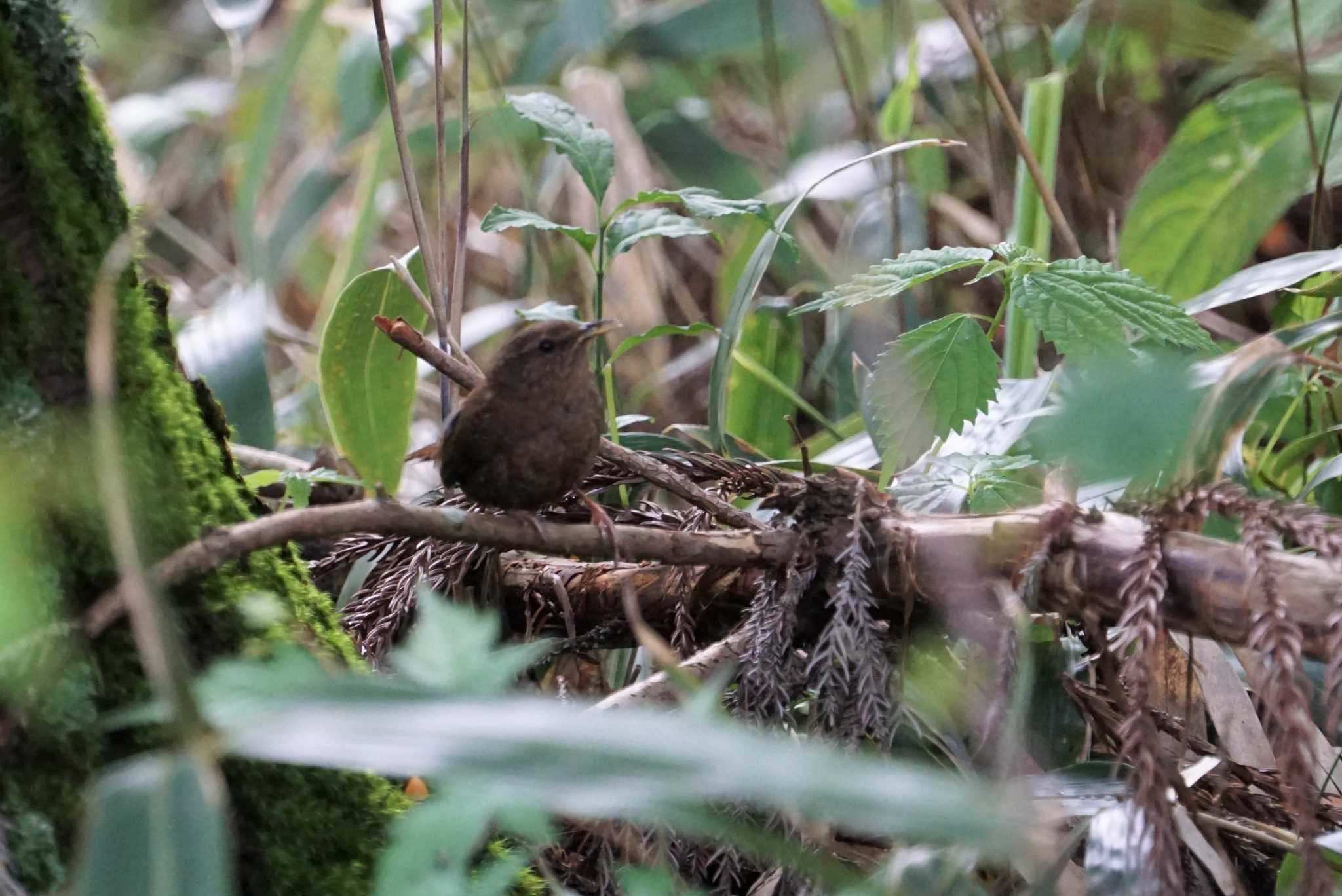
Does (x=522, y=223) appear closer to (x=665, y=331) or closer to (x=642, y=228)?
(x=642, y=228)

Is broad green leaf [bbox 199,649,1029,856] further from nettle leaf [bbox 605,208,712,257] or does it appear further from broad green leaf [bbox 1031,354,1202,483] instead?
nettle leaf [bbox 605,208,712,257]

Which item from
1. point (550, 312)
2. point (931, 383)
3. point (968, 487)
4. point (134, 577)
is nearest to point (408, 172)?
point (550, 312)

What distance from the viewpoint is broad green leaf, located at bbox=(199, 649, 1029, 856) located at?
923mm

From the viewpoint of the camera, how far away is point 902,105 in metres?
3.72

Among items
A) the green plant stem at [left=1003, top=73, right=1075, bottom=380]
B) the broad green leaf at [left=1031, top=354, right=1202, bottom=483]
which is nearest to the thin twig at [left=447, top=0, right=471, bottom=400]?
the green plant stem at [left=1003, top=73, right=1075, bottom=380]

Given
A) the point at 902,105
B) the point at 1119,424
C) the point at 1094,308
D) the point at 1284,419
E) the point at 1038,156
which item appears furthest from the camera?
the point at 902,105

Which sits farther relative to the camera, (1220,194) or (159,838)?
(1220,194)

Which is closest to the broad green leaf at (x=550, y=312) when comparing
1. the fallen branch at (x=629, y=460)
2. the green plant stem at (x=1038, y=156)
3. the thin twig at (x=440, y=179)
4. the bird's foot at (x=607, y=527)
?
the thin twig at (x=440, y=179)

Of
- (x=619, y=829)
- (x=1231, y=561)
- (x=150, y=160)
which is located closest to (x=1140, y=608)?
(x=1231, y=561)

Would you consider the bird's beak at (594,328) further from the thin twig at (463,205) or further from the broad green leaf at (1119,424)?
the broad green leaf at (1119,424)

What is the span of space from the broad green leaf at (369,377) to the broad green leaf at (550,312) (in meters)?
0.35

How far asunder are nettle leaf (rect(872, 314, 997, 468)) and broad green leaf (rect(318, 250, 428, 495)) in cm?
128

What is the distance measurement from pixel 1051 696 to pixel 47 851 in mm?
1605

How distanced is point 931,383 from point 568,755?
49.4 inches
